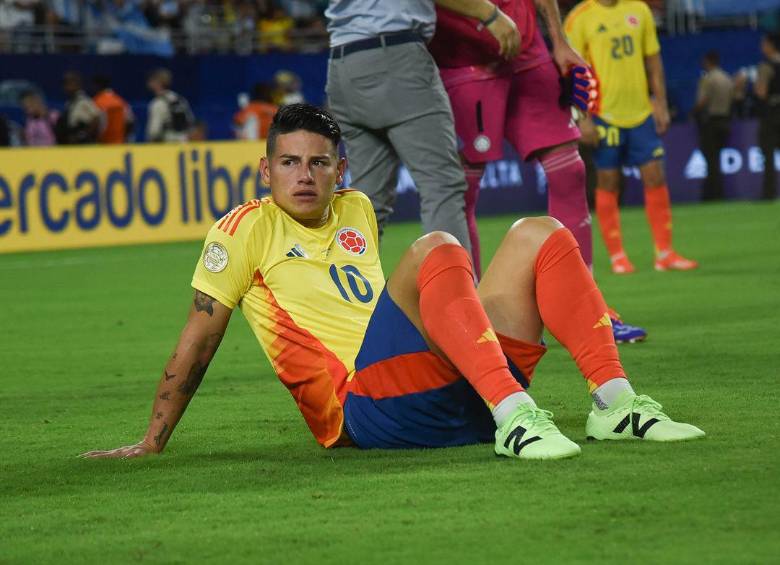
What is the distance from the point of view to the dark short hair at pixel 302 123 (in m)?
4.36

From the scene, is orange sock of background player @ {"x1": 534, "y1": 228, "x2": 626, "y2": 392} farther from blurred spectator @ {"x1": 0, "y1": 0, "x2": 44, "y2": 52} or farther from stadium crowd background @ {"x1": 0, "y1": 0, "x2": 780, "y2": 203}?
blurred spectator @ {"x1": 0, "y1": 0, "x2": 44, "y2": 52}

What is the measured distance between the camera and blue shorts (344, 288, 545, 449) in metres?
4.05

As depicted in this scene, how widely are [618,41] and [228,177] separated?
21.4ft

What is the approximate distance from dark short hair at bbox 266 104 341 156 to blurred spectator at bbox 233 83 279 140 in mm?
14407

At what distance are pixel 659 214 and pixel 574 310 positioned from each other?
6.87 metres

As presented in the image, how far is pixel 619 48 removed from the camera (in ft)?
36.3

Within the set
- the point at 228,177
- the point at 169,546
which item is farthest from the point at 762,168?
the point at 169,546

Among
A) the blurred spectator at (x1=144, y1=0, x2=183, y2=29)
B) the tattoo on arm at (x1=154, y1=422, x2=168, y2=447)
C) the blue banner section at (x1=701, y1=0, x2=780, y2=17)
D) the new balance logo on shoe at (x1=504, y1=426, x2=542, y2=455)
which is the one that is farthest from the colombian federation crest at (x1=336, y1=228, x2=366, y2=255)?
the blue banner section at (x1=701, y1=0, x2=780, y2=17)

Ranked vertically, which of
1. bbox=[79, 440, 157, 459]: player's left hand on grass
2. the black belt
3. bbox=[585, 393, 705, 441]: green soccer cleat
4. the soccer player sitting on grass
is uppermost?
the black belt

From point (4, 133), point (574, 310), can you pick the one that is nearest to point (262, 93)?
point (4, 133)

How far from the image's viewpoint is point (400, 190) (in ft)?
59.7

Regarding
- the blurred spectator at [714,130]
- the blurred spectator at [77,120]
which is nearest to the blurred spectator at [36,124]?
the blurred spectator at [77,120]

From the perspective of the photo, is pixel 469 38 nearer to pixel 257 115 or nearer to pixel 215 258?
pixel 215 258

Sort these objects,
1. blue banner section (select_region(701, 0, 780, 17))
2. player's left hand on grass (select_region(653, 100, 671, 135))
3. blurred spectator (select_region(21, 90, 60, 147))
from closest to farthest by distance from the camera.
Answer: player's left hand on grass (select_region(653, 100, 671, 135))
blurred spectator (select_region(21, 90, 60, 147))
blue banner section (select_region(701, 0, 780, 17))
